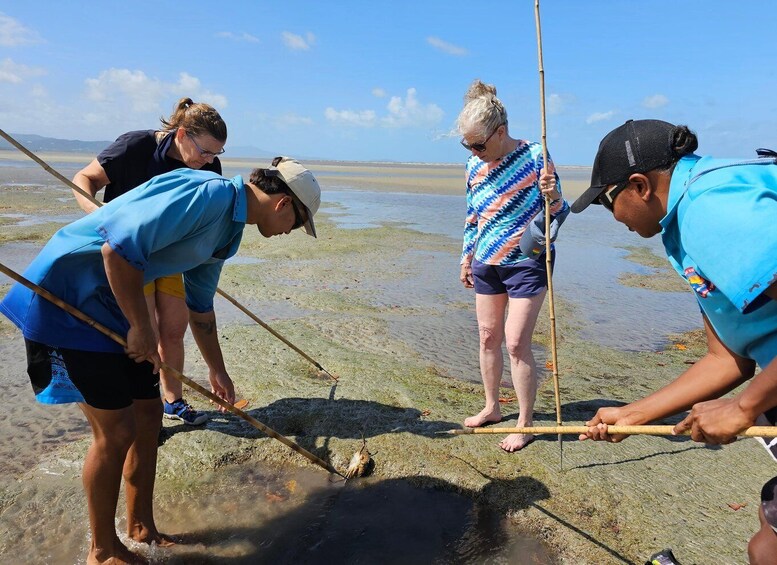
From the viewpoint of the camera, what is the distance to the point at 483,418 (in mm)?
4059

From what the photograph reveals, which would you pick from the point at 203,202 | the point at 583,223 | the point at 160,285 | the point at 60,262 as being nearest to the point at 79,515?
the point at 160,285

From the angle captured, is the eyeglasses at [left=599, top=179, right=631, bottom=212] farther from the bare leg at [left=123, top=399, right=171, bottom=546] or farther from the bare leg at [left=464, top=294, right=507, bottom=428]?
the bare leg at [left=123, top=399, right=171, bottom=546]

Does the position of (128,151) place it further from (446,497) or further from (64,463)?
(446,497)

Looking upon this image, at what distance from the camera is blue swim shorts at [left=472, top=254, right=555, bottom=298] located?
357 centimetres

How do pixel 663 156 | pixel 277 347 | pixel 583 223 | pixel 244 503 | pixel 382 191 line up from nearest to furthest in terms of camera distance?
pixel 663 156, pixel 244 503, pixel 277 347, pixel 583 223, pixel 382 191

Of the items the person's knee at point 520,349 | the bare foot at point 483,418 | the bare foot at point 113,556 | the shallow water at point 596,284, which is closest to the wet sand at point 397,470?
the bare foot at point 483,418

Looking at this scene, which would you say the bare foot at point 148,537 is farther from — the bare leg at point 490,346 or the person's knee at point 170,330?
the bare leg at point 490,346

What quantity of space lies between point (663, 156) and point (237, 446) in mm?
3179

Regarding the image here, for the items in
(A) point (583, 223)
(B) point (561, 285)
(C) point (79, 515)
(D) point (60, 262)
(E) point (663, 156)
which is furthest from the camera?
(A) point (583, 223)

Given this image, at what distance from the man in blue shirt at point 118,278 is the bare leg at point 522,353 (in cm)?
168

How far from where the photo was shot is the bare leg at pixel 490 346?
3.84 meters

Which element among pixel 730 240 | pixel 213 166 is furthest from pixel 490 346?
pixel 730 240

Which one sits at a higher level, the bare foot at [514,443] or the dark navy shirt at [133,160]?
the dark navy shirt at [133,160]

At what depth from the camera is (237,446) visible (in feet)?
12.5
